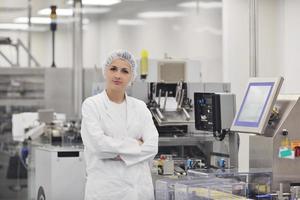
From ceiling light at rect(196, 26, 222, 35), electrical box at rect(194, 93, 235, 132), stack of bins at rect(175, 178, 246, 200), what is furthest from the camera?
ceiling light at rect(196, 26, 222, 35)

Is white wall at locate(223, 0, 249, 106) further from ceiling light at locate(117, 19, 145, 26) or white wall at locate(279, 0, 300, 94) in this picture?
ceiling light at locate(117, 19, 145, 26)

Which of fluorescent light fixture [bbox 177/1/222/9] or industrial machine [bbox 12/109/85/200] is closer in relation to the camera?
industrial machine [bbox 12/109/85/200]

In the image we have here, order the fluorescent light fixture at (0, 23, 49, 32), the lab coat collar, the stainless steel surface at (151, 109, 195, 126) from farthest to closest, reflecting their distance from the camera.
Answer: the fluorescent light fixture at (0, 23, 49, 32) → the stainless steel surface at (151, 109, 195, 126) → the lab coat collar

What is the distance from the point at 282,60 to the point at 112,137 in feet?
9.02

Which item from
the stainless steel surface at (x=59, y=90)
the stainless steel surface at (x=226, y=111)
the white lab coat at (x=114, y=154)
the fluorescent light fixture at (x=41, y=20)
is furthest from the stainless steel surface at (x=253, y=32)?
the fluorescent light fixture at (x=41, y=20)

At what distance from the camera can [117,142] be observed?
2.71m

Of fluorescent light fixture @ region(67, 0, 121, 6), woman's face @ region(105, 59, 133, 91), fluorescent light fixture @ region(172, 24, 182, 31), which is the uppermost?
fluorescent light fixture @ region(67, 0, 121, 6)

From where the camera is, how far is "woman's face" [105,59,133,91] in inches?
111

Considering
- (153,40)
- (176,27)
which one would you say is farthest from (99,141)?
(153,40)

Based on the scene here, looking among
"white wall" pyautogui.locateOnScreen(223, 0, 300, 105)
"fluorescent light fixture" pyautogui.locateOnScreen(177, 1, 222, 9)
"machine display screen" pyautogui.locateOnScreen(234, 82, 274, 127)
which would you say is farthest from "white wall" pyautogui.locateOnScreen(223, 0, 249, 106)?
"machine display screen" pyautogui.locateOnScreen(234, 82, 274, 127)

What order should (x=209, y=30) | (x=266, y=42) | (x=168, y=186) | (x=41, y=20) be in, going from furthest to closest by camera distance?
(x=41, y=20) → (x=209, y=30) → (x=266, y=42) → (x=168, y=186)

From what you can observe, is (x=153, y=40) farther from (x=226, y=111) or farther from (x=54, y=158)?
(x=226, y=111)

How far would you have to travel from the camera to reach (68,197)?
4156mm

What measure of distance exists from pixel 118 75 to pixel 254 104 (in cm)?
67
